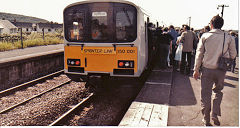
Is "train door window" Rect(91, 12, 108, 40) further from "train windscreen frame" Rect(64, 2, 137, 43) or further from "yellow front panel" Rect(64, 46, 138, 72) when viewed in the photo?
"yellow front panel" Rect(64, 46, 138, 72)

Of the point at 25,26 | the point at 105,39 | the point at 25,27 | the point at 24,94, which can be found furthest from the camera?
the point at 25,26

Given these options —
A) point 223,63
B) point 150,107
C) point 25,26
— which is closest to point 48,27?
point 25,26

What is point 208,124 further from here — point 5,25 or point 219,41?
point 5,25

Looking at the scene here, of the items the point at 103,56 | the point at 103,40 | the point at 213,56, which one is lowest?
the point at 103,56

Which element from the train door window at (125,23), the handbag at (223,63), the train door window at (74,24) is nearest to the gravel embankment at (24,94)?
the train door window at (74,24)

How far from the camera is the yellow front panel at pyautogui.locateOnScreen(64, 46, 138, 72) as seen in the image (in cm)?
501

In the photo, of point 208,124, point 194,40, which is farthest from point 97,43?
point 194,40

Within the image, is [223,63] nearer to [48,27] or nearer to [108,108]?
[108,108]

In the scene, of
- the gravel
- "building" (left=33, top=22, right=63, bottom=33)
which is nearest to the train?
the gravel

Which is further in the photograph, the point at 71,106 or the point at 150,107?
the point at 71,106

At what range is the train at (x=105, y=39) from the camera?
5.00 m

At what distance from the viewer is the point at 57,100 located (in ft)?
18.5

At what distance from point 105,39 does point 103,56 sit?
16.5 inches

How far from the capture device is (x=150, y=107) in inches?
171
